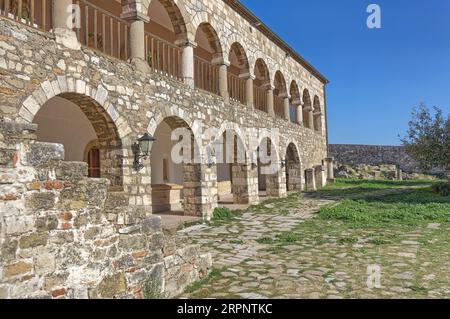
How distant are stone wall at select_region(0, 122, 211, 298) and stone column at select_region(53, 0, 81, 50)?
391 centimetres

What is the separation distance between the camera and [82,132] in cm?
996

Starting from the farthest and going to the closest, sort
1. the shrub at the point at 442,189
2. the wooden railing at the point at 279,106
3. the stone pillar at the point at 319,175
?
the stone pillar at the point at 319,175
the wooden railing at the point at 279,106
the shrub at the point at 442,189

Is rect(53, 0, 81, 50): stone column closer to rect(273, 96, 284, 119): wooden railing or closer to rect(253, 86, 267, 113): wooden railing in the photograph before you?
rect(253, 86, 267, 113): wooden railing

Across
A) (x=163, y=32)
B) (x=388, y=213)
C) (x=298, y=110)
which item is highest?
(x=163, y=32)

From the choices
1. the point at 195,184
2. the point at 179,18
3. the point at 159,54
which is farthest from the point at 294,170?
the point at 179,18

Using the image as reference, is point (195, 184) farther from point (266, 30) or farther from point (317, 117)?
point (317, 117)

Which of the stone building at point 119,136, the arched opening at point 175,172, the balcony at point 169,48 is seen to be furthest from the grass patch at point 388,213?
the balcony at point 169,48

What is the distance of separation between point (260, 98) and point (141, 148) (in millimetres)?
9359

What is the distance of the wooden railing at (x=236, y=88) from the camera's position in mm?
13505

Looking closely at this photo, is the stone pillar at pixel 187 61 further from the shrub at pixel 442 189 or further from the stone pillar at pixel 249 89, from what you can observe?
the shrub at pixel 442 189

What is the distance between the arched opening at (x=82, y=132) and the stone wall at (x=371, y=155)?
25829 millimetres

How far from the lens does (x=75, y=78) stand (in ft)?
21.2

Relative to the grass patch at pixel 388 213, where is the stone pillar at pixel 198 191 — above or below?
above

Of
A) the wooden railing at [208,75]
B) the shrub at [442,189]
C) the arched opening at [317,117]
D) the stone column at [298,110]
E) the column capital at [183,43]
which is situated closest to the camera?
the column capital at [183,43]
